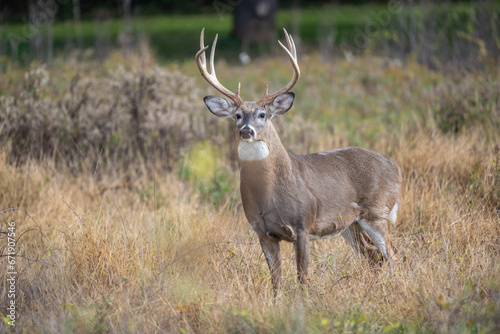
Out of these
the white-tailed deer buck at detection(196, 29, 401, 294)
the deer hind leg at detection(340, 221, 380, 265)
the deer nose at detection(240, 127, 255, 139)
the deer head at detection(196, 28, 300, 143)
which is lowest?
the deer hind leg at detection(340, 221, 380, 265)

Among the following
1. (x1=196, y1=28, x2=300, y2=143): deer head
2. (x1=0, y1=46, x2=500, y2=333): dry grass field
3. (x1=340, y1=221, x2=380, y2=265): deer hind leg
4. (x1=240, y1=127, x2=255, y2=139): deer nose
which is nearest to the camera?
(x1=0, y1=46, x2=500, y2=333): dry grass field

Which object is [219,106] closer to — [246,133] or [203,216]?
[246,133]

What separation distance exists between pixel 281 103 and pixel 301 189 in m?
0.68

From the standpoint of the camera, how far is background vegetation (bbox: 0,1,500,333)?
12.4 ft

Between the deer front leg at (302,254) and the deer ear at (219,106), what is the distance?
44.0 inches

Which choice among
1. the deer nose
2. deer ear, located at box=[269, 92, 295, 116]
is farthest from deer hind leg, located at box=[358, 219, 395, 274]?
the deer nose

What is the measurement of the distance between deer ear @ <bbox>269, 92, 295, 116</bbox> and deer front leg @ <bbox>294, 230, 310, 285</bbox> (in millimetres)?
938

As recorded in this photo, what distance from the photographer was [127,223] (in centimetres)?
532

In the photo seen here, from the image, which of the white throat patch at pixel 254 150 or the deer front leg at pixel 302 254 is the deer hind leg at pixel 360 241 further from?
the white throat patch at pixel 254 150

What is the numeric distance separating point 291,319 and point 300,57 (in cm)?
1126

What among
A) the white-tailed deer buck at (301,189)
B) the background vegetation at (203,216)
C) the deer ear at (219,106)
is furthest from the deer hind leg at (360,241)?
the deer ear at (219,106)

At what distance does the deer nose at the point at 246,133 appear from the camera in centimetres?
421

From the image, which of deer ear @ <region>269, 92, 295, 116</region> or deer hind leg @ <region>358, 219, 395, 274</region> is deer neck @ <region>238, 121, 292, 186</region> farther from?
deer hind leg @ <region>358, 219, 395, 274</region>

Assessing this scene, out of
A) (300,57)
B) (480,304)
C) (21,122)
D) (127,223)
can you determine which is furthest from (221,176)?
(300,57)
